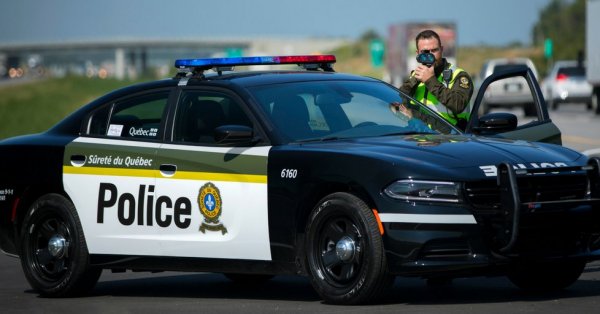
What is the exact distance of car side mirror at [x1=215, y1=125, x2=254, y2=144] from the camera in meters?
8.90

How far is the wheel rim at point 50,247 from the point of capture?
997cm

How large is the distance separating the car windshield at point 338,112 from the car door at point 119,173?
0.88 metres

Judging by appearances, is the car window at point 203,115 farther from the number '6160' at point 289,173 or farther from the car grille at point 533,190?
the car grille at point 533,190

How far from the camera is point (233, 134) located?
890 centimetres

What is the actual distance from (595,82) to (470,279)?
34029 mm

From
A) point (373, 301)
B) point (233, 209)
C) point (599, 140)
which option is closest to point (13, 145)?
point (233, 209)

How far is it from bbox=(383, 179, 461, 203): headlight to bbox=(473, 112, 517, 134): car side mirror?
1.48 meters

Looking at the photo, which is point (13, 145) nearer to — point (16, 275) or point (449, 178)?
point (16, 275)

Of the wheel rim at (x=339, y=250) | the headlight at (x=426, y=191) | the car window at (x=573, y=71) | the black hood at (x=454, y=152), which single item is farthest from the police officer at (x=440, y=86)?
the car window at (x=573, y=71)

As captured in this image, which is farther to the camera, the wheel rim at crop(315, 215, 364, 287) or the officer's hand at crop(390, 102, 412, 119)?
the officer's hand at crop(390, 102, 412, 119)

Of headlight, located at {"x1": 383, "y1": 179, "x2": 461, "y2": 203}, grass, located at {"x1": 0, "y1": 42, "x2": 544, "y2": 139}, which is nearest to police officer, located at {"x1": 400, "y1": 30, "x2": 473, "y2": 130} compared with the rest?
headlight, located at {"x1": 383, "y1": 179, "x2": 461, "y2": 203}

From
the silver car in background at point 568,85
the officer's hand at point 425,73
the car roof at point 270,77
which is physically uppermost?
the car roof at point 270,77

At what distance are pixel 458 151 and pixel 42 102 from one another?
6618cm

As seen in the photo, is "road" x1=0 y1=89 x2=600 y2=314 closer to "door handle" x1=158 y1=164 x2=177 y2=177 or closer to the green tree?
"door handle" x1=158 y1=164 x2=177 y2=177
